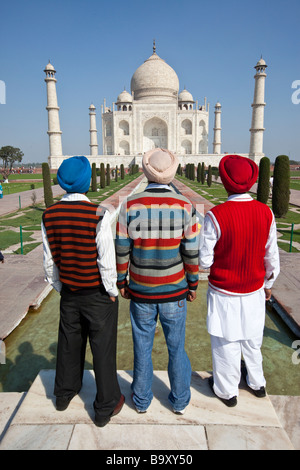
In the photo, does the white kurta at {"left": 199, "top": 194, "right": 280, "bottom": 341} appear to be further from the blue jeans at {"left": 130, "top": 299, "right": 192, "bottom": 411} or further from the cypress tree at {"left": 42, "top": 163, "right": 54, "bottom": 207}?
the cypress tree at {"left": 42, "top": 163, "right": 54, "bottom": 207}

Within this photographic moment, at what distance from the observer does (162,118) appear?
36.9 meters

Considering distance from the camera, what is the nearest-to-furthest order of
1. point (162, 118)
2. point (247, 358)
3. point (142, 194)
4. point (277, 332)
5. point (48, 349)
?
point (142, 194) → point (247, 358) → point (48, 349) → point (277, 332) → point (162, 118)

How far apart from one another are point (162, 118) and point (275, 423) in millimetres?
38336

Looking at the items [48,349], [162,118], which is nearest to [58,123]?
[162,118]

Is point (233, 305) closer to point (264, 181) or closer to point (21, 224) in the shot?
point (21, 224)

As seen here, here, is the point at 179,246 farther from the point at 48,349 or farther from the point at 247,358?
the point at 48,349

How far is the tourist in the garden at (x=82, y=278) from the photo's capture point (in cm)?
149

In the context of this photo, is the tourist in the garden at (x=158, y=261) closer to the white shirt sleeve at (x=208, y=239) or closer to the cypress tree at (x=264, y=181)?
the white shirt sleeve at (x=208, y=239)

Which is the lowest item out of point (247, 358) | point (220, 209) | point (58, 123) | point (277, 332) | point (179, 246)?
point (277, 332)

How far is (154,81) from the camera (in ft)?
124

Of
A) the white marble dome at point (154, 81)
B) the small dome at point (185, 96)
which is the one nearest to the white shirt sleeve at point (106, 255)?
the white marble dome at point (154, 81)

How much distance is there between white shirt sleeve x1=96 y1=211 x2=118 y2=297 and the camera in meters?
1.47

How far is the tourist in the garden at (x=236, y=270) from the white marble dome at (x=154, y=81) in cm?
3878
